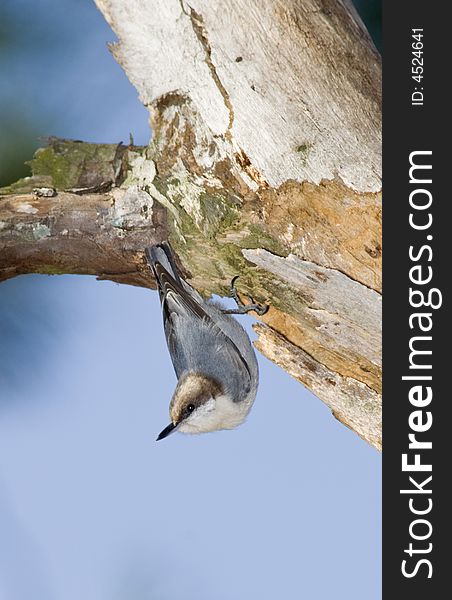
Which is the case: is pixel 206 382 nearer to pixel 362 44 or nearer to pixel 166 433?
pixel 166 433

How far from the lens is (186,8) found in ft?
7.66

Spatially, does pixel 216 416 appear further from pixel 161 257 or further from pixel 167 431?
pixel 161 257

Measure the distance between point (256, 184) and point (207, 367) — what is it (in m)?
1.09

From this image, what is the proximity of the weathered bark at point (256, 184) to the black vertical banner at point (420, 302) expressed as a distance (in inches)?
6.1

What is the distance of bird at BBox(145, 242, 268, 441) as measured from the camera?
3.27m

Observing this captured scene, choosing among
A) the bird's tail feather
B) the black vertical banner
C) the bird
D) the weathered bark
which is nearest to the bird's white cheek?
the bird

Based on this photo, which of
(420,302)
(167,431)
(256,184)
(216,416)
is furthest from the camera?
(216,416)

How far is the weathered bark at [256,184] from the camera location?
2.30 metres

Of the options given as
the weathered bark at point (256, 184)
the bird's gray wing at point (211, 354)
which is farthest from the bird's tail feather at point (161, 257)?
the bird's gray wing at point (211, 354)

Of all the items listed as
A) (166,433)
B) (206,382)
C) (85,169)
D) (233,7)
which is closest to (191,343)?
(206,382)

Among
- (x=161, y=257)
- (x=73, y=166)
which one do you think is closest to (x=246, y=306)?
(x=161, y=257)

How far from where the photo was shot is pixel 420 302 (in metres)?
2.14

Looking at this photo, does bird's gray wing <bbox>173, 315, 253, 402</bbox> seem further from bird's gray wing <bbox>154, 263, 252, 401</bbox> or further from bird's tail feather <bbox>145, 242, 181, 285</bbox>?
bird's tail feather <bbox>145, 242, 181, 285</bbox>

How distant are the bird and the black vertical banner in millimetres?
1168
